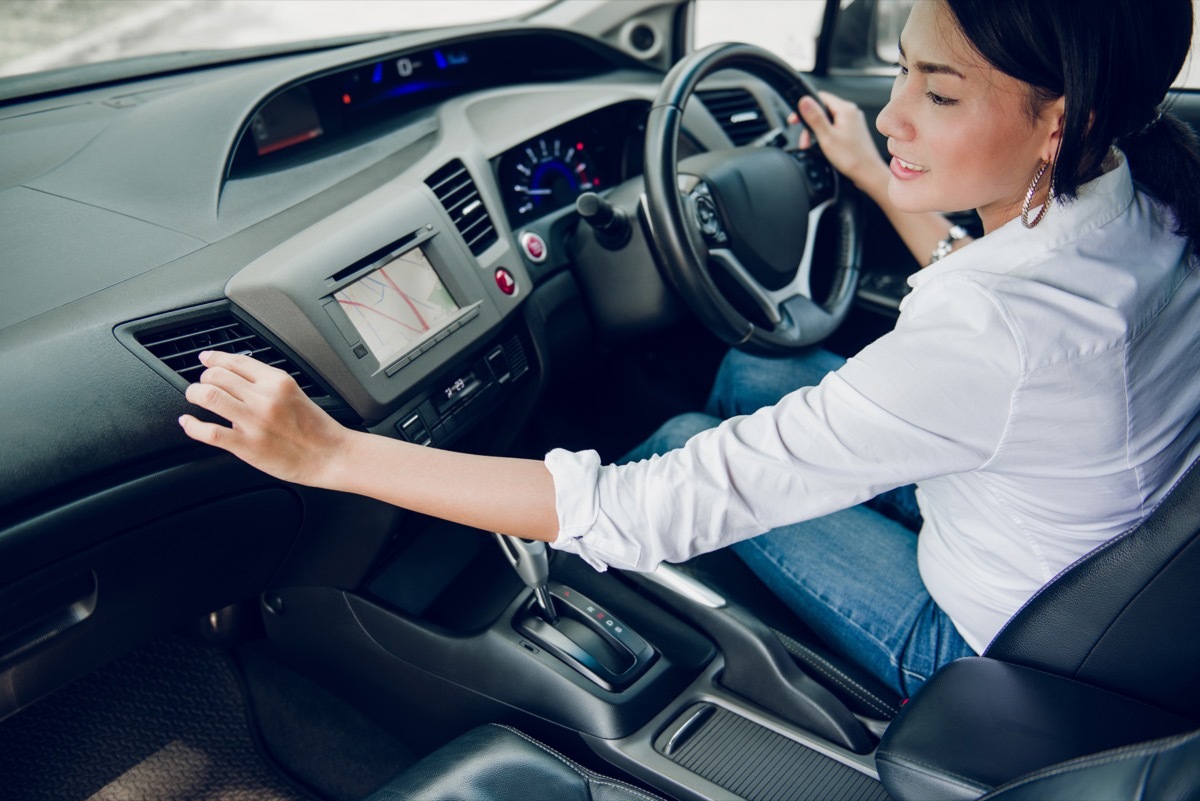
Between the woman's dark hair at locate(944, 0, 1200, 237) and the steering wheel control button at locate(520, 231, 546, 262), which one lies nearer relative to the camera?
the woman's dark hair at locate(944, 0, 1200, 237)

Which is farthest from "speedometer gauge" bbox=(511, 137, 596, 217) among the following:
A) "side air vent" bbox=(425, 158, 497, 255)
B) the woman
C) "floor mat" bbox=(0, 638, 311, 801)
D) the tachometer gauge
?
"floor mat" bbox=(0, 638, 311, 801)

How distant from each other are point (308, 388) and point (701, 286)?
1.78 feet

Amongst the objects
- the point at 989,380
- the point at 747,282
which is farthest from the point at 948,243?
the point at 989,380

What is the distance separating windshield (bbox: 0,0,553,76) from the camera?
4.77 feet

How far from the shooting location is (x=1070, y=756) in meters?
0.76

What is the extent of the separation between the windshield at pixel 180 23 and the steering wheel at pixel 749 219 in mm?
717

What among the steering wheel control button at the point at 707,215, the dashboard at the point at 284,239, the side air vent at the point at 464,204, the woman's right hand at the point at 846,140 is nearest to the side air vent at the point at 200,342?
the dashboard at the point at 284,239

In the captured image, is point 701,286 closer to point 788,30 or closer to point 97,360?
point 97,360

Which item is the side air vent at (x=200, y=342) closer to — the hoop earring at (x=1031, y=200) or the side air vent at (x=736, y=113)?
the hoop earring at (x=1031, y=200)

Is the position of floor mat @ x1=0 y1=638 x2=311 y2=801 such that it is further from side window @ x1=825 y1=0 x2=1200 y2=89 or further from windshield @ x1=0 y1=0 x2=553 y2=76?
side window @ x1=825 y1=0 x2=1200 y2=89

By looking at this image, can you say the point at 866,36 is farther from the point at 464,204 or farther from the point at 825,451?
the point at 825,451

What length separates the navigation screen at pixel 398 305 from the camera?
109 cm

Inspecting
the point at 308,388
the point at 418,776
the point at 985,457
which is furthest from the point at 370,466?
the point at 985,457

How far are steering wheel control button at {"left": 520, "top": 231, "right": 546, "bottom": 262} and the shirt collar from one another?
0.70 meters
